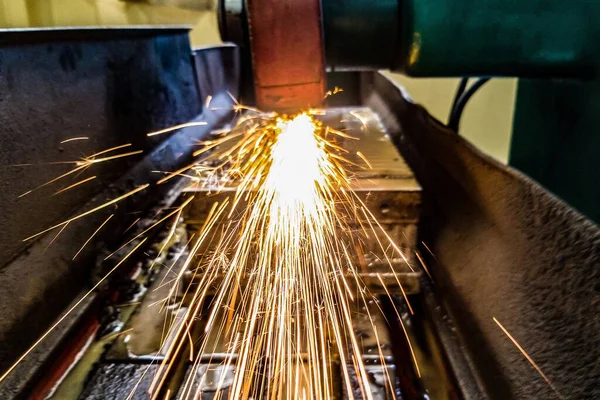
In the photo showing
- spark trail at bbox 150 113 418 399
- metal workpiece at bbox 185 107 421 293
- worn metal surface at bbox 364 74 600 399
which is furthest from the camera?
metal workpiece at bbox 185 107 421 293

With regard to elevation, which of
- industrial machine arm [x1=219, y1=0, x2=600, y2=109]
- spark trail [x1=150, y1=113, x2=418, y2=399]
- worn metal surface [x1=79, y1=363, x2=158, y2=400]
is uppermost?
industrial machine arm [x1=219, y1=0, x2=600, y2=109]

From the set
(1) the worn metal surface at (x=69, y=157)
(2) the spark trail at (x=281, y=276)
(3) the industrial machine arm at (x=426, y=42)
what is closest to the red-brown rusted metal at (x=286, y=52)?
(3) the industrial machine arm at (x=426, y=42)

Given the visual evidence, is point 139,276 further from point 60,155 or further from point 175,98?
point 175,98

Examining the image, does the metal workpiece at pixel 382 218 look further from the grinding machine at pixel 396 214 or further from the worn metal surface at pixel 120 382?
the worn metal surface at pixel 120 382

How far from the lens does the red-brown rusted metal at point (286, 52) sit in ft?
2.90

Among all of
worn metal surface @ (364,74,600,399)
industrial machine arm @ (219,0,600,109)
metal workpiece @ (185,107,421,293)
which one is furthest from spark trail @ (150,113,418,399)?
industrial machine arm @ (219,0,600,109)

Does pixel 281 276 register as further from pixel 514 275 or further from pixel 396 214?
Answer: pixel 514 275

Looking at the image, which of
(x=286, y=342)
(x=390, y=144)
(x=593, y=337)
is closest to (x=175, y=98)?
(x=390, y=144)

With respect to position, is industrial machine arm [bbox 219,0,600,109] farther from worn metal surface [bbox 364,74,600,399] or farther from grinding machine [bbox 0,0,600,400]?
worn metal surface [bbox 364,74,600,399]

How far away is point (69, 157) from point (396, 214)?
3.22 feet

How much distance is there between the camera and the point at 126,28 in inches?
61.0

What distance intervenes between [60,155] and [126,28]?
59 centimetres

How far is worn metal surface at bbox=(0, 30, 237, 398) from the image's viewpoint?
1.01 m

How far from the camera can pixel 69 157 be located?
4.19 ft
